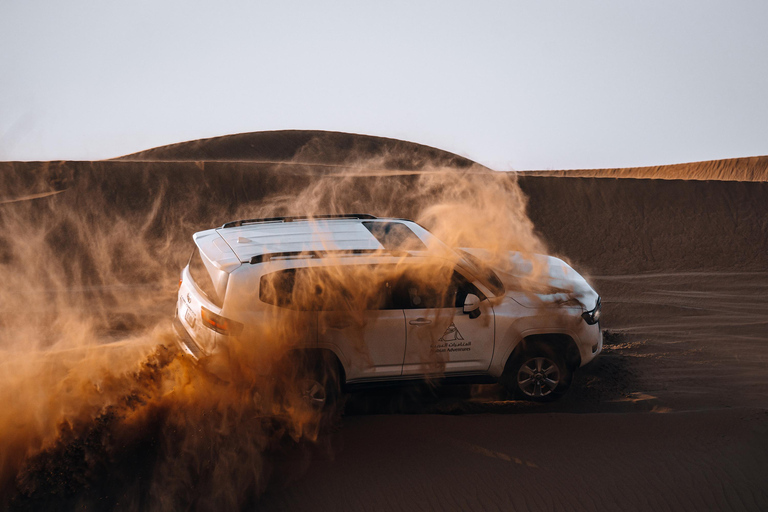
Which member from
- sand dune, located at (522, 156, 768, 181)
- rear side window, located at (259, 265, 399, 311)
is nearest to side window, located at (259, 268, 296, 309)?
rear side window, located at (259, 265, 399, 311)

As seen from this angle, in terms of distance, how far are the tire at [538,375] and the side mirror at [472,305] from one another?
2.37 ft

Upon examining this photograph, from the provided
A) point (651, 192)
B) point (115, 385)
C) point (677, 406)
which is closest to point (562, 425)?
point (677, 406)

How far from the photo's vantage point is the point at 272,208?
2509cm

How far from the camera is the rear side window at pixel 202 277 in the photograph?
5.08 metres

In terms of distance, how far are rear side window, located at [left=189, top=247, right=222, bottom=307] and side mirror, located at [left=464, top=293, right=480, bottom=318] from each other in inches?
88.8

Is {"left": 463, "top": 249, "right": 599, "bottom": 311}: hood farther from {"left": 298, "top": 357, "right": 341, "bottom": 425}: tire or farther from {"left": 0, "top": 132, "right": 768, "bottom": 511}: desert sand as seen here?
{"left": 298, "top": 357, "right": 341, "bottom": 425}: tire

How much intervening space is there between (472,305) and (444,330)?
0.36m

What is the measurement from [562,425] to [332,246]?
279cm

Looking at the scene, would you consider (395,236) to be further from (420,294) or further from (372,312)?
(372,312)

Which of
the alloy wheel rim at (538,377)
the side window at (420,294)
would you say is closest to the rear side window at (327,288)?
the side window at (420,294)

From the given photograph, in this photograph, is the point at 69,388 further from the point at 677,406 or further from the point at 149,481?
the point at 677,406

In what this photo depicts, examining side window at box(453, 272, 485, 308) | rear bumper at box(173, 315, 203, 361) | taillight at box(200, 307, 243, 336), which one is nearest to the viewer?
taillight at box(200, 307, 243, 336)

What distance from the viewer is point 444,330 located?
218 inches

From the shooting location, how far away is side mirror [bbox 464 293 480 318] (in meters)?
5.48
